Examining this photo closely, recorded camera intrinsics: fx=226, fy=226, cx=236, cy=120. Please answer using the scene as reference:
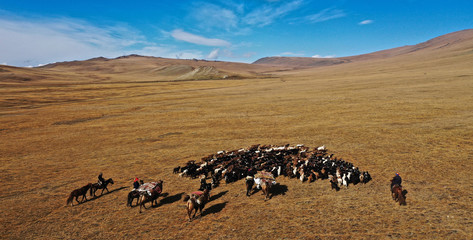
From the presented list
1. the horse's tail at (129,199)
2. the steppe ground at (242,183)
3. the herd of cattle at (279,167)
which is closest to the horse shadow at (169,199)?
the steppe ground at (242,183)

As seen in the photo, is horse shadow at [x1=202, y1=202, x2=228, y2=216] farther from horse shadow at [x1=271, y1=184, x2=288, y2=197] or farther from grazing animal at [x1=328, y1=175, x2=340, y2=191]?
grazing animal at [x1=328, y1=175, x2=340, y2=191]

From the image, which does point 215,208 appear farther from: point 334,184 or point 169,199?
point 334,184

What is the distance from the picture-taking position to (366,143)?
51.8 feet

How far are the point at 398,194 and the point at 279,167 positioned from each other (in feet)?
16.7

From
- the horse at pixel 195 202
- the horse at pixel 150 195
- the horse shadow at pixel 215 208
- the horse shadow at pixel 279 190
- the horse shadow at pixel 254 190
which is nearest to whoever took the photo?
the horse at pixel 195 202

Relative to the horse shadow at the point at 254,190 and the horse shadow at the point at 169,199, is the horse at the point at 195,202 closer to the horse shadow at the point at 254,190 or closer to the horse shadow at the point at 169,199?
the horse shadow at the point at 169,199

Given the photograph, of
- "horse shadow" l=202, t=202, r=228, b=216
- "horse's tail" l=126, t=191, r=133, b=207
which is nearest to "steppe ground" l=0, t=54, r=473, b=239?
"horse shadow" l=202, t=202, r=228, b=216

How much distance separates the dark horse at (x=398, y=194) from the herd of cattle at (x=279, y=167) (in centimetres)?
149

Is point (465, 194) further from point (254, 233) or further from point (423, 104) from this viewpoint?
point (423, 104)

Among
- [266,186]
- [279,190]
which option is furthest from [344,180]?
[266,186]

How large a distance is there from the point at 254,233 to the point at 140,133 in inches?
743

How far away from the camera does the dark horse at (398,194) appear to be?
829 centimetres

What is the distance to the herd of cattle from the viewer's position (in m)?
10.4

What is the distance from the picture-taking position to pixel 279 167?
38.7 feet
